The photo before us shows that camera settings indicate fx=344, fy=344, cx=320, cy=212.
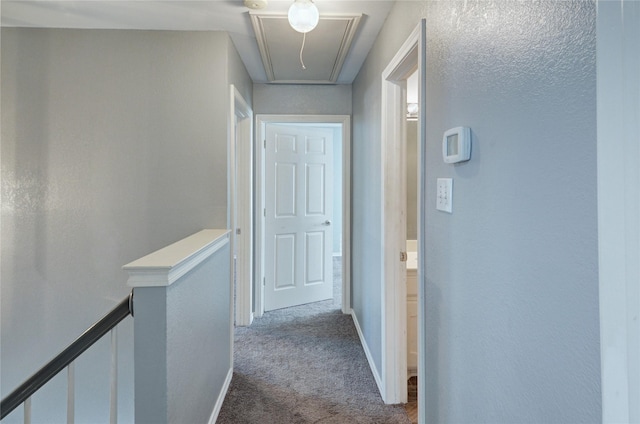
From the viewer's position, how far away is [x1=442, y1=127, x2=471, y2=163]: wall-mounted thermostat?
104 cm

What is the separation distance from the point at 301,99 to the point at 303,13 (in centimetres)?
170

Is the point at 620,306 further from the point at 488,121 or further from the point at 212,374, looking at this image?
the point at 212,374

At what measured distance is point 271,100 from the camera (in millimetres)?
3316

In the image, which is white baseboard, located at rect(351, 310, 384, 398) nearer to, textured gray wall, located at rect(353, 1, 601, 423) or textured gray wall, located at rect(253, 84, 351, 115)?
textured gray wall, located at rect(353, 1, 601, 423)

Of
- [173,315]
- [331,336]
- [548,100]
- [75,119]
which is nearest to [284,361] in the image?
[331,336]

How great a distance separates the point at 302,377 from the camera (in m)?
2.33

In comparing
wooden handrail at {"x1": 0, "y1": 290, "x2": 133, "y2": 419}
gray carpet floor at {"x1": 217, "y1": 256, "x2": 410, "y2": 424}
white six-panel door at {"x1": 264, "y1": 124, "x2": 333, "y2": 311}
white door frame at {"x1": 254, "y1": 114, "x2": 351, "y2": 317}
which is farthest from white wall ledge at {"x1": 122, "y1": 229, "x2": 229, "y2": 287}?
white six-panel door at {"x1": 264, "y1": 124, "x2": 333, "y2": 311}

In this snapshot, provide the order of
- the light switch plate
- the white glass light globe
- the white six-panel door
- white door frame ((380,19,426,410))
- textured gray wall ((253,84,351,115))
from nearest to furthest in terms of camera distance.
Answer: the light switch plate → the white glass light globe → white door frame ((380,19,426,410)) → textured gray wall ((253,84,351,115)) → the white six-panel door

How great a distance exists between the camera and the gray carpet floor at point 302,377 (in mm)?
1956

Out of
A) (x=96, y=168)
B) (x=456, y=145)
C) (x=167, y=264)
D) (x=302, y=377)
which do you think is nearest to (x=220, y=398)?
(x=302, y=377)

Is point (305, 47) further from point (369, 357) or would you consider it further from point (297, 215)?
point (369, 357)

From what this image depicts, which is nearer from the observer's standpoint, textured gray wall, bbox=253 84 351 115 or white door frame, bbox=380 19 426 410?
white door frame, bbox=380 19 426 410

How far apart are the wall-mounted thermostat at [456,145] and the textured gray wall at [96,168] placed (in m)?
1.55

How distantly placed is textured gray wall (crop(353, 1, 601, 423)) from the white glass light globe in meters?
0.57
